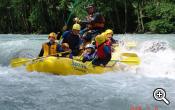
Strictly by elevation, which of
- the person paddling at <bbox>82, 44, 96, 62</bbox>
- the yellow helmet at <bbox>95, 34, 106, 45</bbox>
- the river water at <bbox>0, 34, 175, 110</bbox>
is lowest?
the river water at <bbox>0, 34, 175, 110</bbox>

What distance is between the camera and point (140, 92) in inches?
303

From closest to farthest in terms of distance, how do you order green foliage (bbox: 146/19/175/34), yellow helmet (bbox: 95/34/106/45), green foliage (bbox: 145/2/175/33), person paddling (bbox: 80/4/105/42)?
yellow helmet (bbox: 95/34/106/45) < person paddling (bbox: 80/4/105/42) < green foliage (bbox: 146/19/175/34) < green foliage (bbox: 145/2/175/33)

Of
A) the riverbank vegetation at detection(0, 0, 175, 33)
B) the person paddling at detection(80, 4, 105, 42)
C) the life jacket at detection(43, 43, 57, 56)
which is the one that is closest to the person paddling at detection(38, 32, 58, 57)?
the life jacket at detection(43, 43, 57, 56)

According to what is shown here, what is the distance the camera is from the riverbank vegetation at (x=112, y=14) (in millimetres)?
33906

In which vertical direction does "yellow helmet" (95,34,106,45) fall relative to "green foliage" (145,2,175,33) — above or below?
above

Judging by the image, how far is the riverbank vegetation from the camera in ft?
111

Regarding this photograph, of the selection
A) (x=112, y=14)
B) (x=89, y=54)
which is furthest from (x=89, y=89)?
(x=112, y=14)

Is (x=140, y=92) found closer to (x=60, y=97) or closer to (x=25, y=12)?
(x=60, y=97)

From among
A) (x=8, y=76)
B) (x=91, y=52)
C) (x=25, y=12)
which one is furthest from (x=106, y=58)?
(x=25, y=12)

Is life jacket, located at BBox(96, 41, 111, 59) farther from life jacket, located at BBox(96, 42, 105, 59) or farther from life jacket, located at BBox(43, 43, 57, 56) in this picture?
life jacket, located at BBox(43, 43, 57, 56)

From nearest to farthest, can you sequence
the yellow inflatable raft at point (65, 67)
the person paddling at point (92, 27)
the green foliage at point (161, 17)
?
the yellow inflatable raft at point (65, 67), the person paddling at point (92, 27), the green foliage at point (161, 17)

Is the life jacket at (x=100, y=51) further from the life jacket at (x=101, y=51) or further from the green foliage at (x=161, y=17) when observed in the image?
the green foliage at (x=161, y=17)

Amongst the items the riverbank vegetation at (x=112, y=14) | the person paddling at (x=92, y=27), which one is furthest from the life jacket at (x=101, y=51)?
the riverbank vegetation at (x=112, y=14)

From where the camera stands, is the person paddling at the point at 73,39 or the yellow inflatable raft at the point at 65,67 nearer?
the yellow inflatable raft at the point at 65,67
